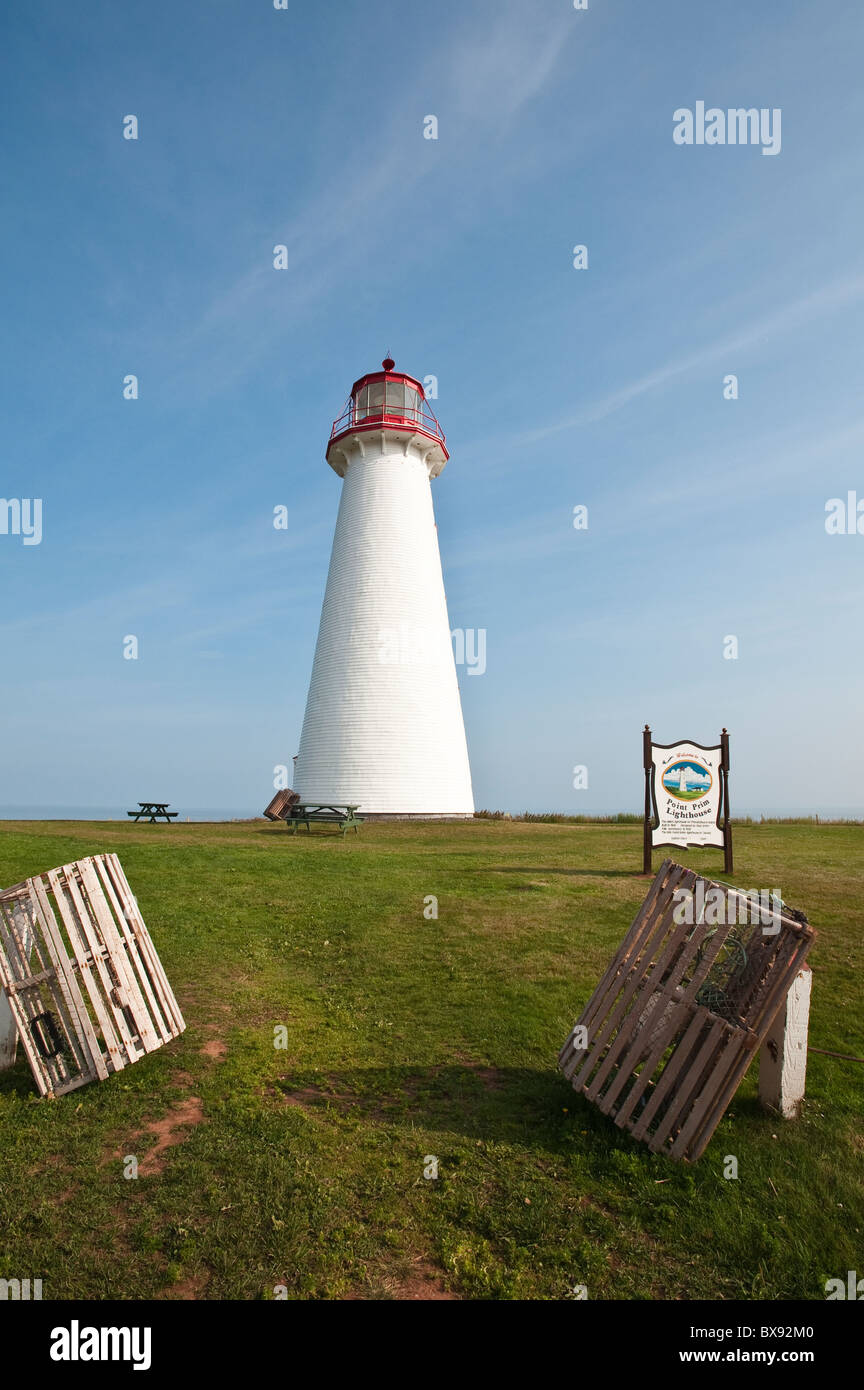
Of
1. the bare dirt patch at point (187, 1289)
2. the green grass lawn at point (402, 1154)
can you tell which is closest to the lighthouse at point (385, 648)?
the green grass lawn at point (402, 1154)

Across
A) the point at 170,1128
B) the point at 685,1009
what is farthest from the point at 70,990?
the point at 685,1009

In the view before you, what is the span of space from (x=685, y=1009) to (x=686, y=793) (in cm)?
1253

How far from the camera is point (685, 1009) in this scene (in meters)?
5.66

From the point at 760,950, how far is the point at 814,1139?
1.38 metres

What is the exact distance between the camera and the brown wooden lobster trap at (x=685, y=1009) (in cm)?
532

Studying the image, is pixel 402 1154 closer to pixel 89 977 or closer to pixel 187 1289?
pixel 187 1289

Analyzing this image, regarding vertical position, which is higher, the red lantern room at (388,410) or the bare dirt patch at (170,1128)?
the red lantern room at (388,410)

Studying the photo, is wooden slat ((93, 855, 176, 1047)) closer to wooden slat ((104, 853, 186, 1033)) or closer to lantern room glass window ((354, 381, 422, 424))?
wooden slat ((104, 853, 186, 1033))

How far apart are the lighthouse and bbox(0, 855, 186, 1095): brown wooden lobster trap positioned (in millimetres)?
22376

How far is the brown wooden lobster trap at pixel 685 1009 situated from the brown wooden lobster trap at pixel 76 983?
4.15 meters

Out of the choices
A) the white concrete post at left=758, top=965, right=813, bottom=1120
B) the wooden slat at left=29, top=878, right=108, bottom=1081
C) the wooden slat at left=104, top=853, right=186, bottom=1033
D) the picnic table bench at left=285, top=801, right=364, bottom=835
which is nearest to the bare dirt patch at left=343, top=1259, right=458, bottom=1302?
the white concrete post at left=758, top=965, right=813, bottom=1120

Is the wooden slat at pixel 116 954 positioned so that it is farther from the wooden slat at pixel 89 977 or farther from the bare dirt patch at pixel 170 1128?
the bare dirt patch at pixel 170 1128
